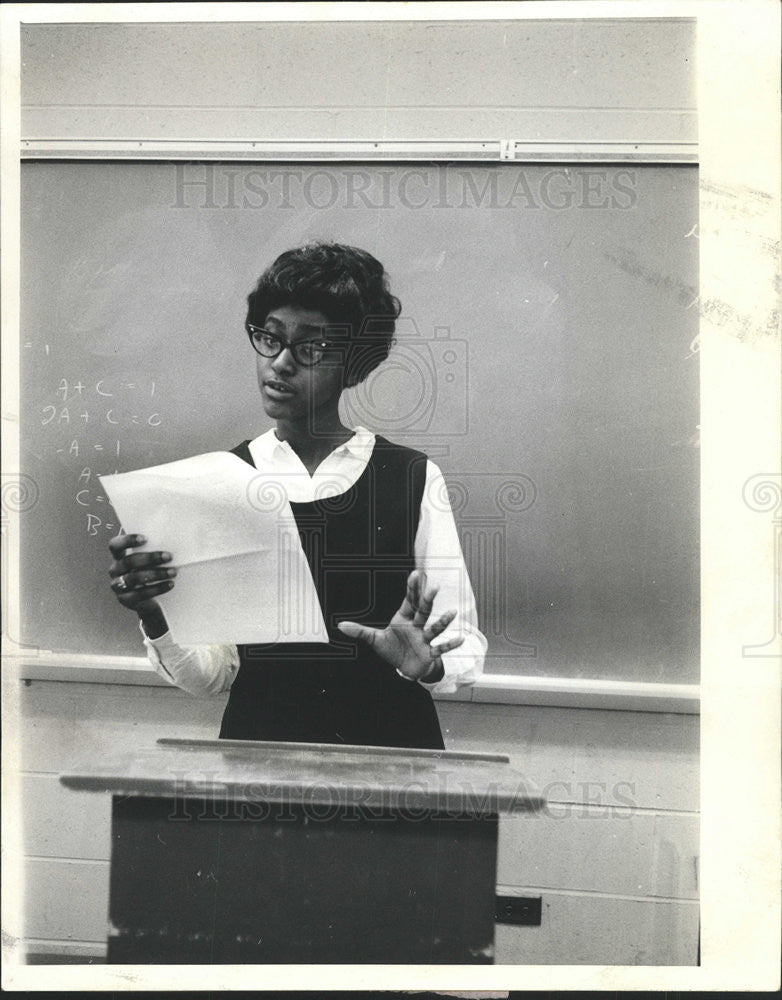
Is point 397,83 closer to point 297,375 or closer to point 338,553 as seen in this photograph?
point 297,375

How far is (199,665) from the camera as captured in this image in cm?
221

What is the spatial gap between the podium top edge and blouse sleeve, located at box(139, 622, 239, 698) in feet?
0.39

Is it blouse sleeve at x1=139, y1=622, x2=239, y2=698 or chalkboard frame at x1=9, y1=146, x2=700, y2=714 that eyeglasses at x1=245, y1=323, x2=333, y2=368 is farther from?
blouse sleeve at x1=139, y1=622, x2=239, y2=698

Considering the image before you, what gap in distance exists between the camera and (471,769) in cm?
214

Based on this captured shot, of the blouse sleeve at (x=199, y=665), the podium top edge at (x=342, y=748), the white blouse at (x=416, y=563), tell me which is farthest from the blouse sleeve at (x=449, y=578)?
the blouse sleeve at (x=199, y=665)

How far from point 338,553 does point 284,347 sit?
1.68 ft

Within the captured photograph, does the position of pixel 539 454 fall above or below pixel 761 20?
below

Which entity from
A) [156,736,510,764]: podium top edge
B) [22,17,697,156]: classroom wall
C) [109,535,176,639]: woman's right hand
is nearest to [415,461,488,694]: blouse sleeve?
[156,736,510,764]: podium top edge

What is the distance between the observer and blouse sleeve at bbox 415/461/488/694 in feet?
7.16

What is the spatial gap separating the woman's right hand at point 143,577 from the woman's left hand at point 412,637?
0.44m

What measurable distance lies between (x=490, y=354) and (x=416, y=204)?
0.40m

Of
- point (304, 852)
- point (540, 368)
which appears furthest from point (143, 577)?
point (540, 368)

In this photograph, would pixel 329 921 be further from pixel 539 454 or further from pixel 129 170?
pixel 129 170

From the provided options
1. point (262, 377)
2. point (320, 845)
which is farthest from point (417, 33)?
point (320, 845)
